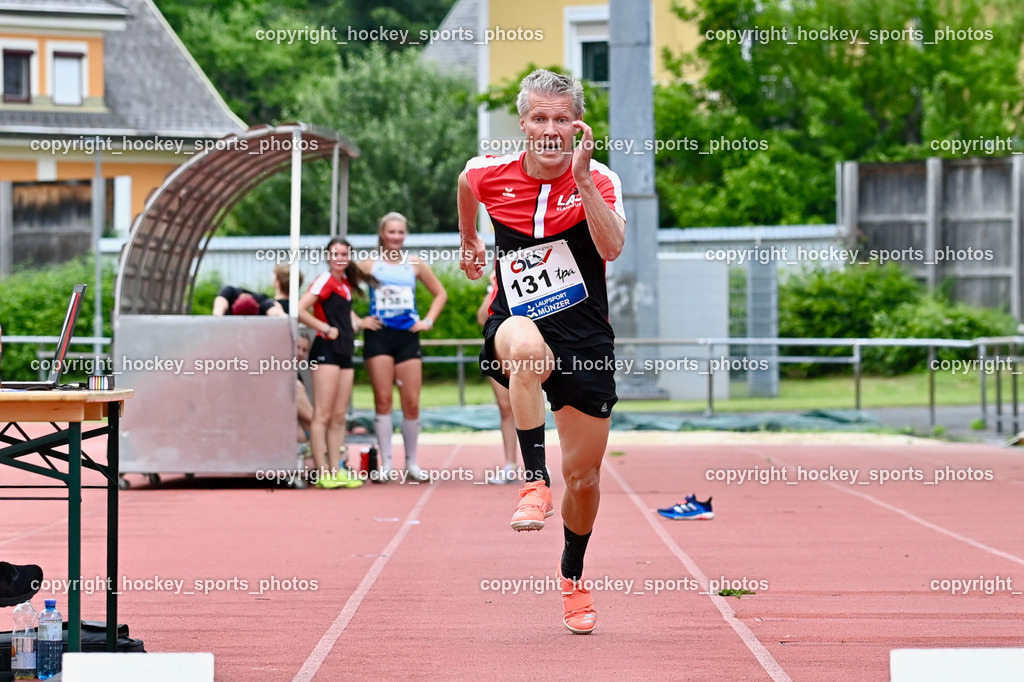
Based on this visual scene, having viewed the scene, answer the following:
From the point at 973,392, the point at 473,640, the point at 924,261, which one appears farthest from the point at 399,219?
the point at 924,261

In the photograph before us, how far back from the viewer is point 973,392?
23.0 m

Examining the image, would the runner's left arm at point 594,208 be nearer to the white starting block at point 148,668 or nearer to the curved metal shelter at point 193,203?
the white starting block at point 148,668

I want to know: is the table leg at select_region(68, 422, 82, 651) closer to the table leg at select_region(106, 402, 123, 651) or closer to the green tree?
the table leg at select_region(106, 402, 123, 651)

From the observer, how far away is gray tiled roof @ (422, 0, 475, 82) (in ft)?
142

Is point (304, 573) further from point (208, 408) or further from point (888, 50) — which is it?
point (888, 50)

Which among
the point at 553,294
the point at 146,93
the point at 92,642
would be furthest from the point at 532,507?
the point at 146,93

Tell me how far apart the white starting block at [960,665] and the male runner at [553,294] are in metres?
1.56

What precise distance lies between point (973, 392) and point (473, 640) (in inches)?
734

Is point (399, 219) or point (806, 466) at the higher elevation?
point (399, 219)

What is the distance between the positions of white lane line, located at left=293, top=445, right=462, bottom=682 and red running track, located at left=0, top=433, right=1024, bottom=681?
2cm

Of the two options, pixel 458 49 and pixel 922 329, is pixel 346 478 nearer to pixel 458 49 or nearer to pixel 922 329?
pixel 922 329

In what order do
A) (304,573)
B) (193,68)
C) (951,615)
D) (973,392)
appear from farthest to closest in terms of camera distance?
(193,68), (973,392), (304,573), (951,615)

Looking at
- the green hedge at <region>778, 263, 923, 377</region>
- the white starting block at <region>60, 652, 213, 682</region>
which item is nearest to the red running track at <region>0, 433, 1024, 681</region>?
the white starting block at <region>60, 652, 213, 682</region>

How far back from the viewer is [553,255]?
5.75 m
